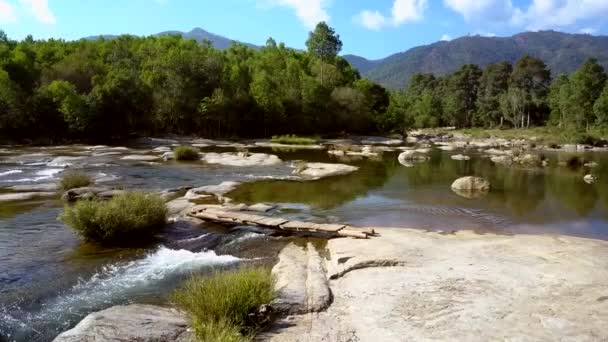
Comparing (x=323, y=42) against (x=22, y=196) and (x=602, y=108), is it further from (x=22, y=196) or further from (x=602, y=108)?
(x=22, y=196)

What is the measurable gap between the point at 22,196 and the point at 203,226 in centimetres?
1001

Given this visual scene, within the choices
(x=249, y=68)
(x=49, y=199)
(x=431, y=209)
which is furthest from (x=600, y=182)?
(x=249, y=68)

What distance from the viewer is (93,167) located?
32.7m

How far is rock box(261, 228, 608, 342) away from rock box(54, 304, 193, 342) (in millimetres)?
1492

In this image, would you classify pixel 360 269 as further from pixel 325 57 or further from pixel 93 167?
pixel 325 57

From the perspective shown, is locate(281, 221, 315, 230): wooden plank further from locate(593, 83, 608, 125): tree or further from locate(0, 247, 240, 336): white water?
locate(593, 83, 608, 125): tree

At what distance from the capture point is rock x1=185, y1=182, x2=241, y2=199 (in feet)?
75.0

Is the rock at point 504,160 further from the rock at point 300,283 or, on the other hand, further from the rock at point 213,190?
the rock at point 300,283

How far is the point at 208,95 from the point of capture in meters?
72.1

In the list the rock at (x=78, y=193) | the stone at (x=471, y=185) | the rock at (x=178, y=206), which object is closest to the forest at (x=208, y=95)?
the rock at (x=78, y=193)

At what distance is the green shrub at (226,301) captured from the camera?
25.2 ft

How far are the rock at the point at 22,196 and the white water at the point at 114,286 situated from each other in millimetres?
10676

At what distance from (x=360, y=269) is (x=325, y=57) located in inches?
3604

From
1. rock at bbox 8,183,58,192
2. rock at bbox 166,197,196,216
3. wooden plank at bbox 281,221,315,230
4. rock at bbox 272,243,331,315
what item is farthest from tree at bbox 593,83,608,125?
rock at bbox 8,183,58,192
